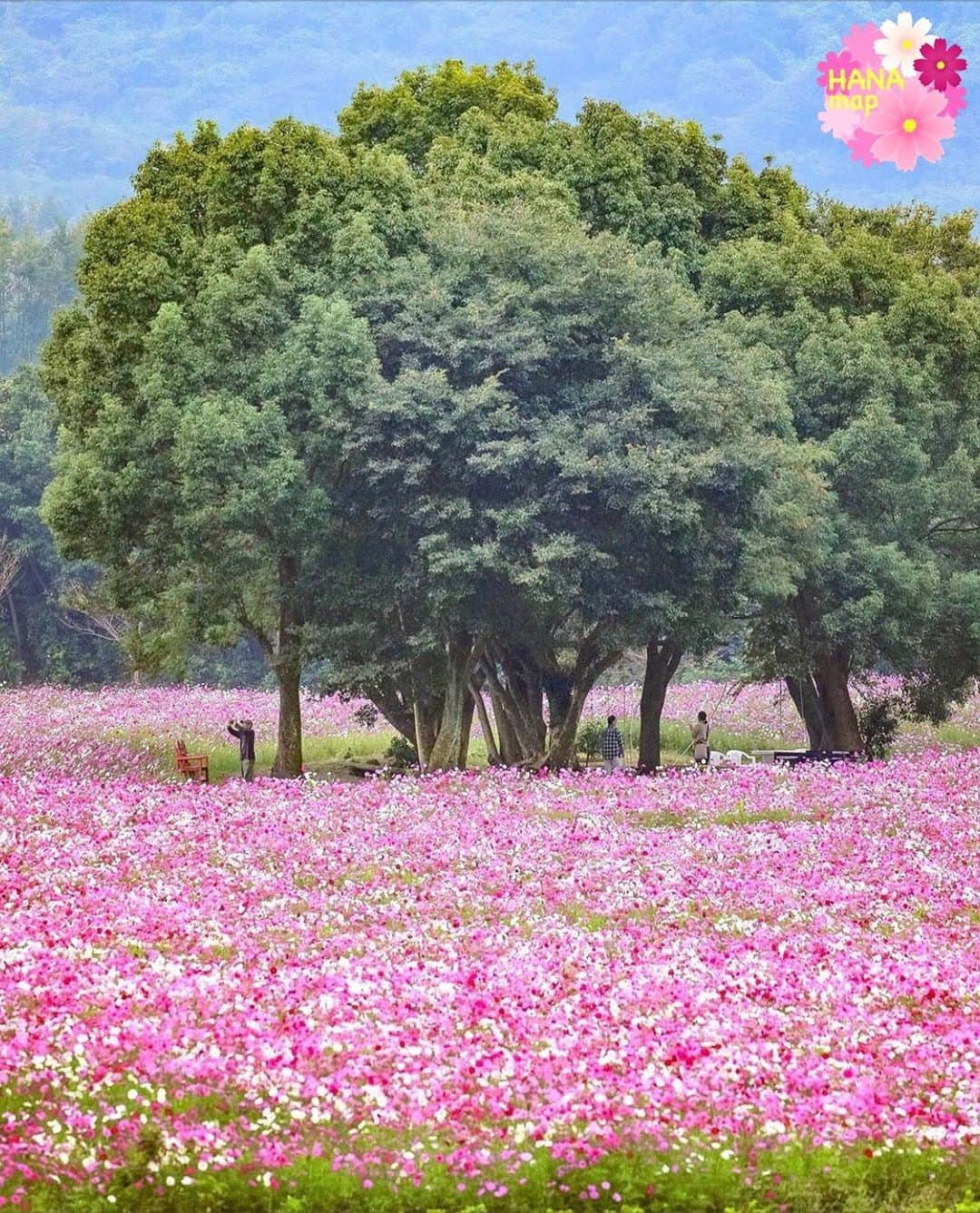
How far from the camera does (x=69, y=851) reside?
21375mm

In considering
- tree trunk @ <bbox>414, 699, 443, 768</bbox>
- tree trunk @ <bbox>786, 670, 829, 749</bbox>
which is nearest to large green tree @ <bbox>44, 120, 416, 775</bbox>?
tree trunk @ <bbox>414, 699, 443, 768</bbox>

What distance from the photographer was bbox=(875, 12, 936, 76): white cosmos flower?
30.7 metres

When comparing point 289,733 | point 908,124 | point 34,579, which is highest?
point 908,124

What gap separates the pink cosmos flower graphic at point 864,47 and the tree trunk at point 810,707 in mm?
16814

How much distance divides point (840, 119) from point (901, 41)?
497 centimetres

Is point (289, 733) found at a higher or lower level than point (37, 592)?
lower

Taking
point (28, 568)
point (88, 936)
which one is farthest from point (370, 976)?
point (28, 568)

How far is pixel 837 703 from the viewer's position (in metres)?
42.6

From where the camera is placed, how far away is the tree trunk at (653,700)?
1593 inches

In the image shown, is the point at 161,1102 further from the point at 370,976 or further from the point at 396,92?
the point at 396,92

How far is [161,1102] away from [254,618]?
2809cm

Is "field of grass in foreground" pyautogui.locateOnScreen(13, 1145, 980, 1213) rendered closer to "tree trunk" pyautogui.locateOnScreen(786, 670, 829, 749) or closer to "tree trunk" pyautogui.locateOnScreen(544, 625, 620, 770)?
"tree trunk" pyautogui.locateOnScreen(544, 625, 620, 770)

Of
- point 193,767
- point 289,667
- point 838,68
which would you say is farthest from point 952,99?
point 193,767

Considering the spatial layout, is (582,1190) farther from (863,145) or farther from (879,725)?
(879,725)
